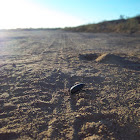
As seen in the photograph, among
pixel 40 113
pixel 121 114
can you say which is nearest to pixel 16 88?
pixel 40 113

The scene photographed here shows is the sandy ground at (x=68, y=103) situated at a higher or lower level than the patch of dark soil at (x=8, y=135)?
higher

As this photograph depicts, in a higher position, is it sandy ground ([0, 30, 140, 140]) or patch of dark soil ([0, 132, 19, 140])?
sandy ground ([0, 30, 140, 140])

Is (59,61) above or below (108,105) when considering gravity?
above

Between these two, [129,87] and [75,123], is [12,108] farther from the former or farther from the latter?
[129,87]

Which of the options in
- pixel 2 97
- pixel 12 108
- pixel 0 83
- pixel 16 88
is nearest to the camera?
pixel 12 108

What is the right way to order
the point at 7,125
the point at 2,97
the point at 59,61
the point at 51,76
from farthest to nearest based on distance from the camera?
the point at 59,61 < the point at 51,76 < the point at 2,97 < the point at 7,125

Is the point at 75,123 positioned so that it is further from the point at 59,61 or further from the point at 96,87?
the point at 59,61

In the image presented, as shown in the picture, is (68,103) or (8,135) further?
(68,103)

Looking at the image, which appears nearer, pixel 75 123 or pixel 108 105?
pixel 75 123

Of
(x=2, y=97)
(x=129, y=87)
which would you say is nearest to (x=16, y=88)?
(x=2, y=97)
